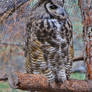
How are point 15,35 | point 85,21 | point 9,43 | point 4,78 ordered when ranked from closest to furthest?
point 4,78, point 85,21, point 15,35, point 9,43

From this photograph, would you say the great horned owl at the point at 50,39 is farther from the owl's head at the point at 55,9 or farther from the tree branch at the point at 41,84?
the tree branch at the point at 41,84

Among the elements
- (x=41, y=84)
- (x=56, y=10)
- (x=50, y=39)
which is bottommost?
(x=41, y=84)

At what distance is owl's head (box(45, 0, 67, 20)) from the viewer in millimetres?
1600

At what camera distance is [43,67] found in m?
1.66

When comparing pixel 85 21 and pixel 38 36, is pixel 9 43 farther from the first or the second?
pixel 85 21

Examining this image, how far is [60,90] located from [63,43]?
42cm

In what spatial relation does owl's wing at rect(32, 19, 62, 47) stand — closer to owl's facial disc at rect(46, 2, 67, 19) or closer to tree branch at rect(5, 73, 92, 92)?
owl's facial disc at rect(46, 2, 67, 19)

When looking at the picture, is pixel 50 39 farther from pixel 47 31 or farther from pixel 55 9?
pixel 55 9

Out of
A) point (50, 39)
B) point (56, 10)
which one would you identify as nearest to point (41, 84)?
point (50, 39)

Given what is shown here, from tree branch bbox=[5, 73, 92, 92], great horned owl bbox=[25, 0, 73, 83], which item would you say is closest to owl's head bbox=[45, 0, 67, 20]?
great horned owl bbox=[25, 0, 73, 83]

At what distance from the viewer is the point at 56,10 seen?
1599 millimetres

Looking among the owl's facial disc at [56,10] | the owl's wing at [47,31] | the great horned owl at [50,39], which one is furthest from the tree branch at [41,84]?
the owl's facial disc at [56,10]

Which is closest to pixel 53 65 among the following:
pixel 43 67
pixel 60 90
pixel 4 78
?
pixel 43 67

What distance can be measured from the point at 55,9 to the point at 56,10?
0.05 ft
